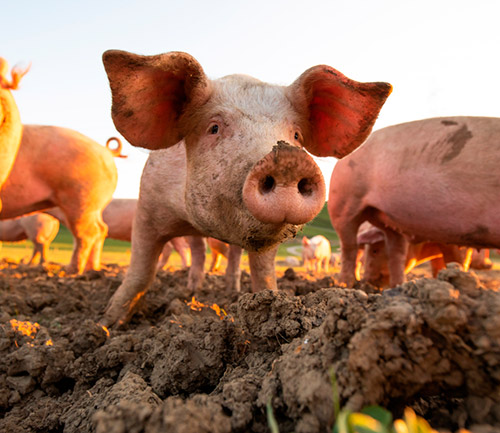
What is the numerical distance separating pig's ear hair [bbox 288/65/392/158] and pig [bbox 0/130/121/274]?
441 centimetres

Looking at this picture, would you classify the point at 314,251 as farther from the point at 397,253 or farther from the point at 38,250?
the point at 397,253

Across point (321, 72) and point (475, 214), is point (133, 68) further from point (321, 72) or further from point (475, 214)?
point (475, 214)

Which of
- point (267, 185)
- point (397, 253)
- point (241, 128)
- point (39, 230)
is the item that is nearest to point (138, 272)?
point (241, 128)

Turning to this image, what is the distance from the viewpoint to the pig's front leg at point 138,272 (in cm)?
323

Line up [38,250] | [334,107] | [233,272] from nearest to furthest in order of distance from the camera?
[334,107]
[233,272]
[38,250]

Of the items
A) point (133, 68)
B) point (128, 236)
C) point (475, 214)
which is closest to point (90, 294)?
point (133, 68)

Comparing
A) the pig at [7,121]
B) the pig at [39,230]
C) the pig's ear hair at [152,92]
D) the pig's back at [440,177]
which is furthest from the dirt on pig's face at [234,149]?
the pig at [39,230]

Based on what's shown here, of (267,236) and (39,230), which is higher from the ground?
(267,236)

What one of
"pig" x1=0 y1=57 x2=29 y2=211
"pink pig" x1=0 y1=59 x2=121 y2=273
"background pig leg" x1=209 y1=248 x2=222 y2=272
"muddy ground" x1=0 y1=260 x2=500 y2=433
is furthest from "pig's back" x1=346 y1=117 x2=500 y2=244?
"background pig leg" x1=209 y1=248 x2=222 y2=272

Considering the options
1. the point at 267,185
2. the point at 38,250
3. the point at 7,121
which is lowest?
the point at 38,250

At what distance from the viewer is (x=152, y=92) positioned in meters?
2.56

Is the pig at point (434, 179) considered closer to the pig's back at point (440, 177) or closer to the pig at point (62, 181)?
the pig's back at point (440, 177)

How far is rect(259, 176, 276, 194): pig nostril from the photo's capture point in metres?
1.90

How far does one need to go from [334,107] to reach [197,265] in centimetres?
306
